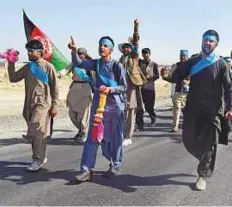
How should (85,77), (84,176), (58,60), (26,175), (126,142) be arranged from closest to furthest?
(84,176)
(26,175)
(85,77)
(58,60)
(126,142)

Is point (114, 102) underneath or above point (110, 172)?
above

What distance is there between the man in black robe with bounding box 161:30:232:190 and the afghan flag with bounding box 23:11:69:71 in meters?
2.64

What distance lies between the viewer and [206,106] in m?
5.86

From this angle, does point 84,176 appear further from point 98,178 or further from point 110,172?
point 110,172

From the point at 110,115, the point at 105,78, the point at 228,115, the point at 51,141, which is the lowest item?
the point at 51,141

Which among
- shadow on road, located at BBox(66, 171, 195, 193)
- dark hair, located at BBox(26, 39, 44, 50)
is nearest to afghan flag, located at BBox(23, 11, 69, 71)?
dark hair, located at BBox(26, 39, 44, 50)

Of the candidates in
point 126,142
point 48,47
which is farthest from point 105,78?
point 126,142

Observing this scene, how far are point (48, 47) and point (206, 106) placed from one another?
3143mm

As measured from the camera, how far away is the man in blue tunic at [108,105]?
6.04 meters

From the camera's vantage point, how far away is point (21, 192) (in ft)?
18.2

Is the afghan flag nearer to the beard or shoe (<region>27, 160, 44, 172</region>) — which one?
shoe (<region>27, 160, 44, 172</region>)

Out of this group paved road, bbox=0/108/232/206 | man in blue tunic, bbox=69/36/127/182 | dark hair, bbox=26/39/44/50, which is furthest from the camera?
dark hair, bbox=26/39/44/50

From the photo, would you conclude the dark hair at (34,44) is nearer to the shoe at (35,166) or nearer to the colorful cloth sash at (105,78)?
the colorful cloth sash at (105,78)

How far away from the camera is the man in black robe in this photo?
5.79 m
